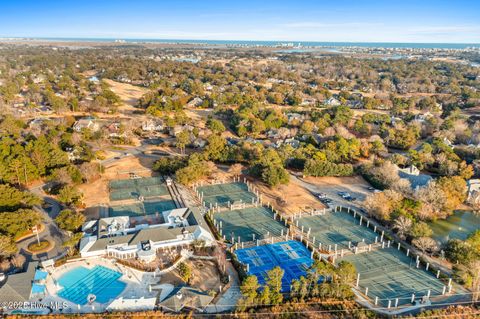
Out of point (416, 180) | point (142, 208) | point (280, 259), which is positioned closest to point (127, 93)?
point (142, 208)

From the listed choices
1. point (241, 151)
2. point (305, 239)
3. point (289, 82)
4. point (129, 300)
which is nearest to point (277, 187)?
point (241, 151)

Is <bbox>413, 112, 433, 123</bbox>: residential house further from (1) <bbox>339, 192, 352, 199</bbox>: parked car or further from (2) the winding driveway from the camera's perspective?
(2) the winding driveway

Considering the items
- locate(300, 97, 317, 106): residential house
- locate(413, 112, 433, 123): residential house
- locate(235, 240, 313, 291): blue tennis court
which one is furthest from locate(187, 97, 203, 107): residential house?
locate(235, 240, 313, 291): blue tennis court

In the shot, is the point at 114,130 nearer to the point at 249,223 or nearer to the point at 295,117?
the point at 295,117

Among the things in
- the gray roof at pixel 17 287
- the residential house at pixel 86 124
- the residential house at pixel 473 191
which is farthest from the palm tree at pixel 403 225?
the residential house at pixel 86 124

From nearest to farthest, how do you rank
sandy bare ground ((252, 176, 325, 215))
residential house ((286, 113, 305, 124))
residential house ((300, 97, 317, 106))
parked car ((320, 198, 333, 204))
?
sandy bare ground ((252, 176, 325, 215))
parked car ((320, 198, 333, 204))
residential house ((286, 113, 305, 124))
residential house ((300, 97, 317, 106))

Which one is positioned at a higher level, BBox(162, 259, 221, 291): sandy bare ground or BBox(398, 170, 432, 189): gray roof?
BBox(398, 170, 432, 189): gray roof
